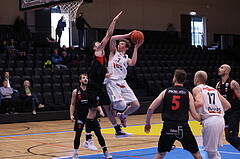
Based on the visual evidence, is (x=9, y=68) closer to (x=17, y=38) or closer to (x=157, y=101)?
(x=17, y=38)

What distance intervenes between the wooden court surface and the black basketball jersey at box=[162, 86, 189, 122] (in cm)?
328

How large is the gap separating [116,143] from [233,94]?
3.39 m

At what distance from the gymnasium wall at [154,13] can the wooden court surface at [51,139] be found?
854cm

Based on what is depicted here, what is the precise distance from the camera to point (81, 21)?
64.7 ft

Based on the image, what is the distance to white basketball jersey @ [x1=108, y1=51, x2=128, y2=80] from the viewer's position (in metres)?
7.71

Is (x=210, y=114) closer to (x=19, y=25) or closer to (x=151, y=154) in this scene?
(x=151, y=154)

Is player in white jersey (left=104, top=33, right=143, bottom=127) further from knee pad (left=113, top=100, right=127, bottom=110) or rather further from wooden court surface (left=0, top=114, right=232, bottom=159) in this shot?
wooden court surface (left=0, top=114, right=232, bottom=159)

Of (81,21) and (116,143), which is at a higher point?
(81,21)

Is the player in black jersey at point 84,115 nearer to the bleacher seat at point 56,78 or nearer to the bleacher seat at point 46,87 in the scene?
the bleacher seat at point 46,87

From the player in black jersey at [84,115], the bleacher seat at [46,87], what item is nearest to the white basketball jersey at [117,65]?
the player in black jersey at [84,115]

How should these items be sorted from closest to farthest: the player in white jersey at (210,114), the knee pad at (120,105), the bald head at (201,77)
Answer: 1. the player in white jersey at (210,114)
2. the bald head at (201,77)
3. the knee pad at (120,105)

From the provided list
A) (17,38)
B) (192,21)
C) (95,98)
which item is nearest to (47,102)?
(17,38)

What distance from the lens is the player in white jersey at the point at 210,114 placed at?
232 inches

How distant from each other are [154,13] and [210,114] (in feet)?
66.9
